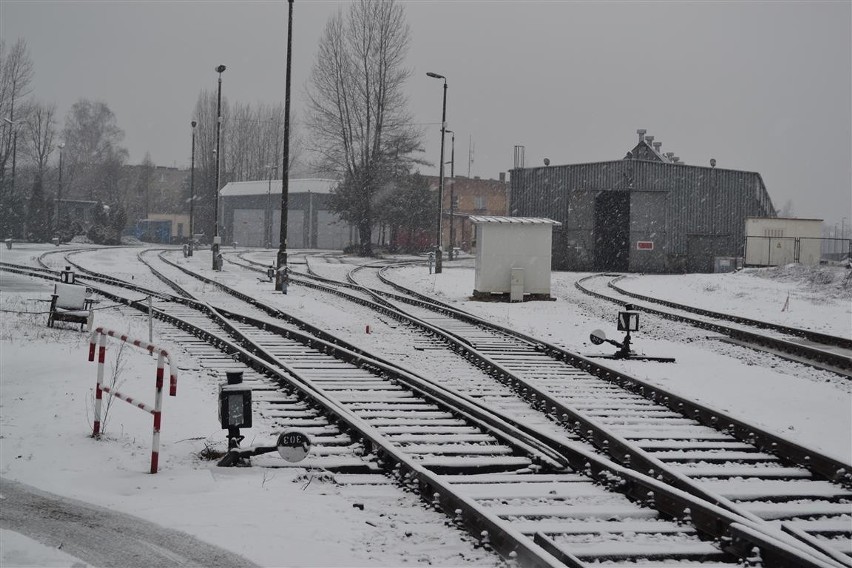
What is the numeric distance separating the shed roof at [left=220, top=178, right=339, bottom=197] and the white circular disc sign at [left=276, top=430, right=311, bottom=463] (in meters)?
66.8

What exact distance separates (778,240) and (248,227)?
5080 centimetres

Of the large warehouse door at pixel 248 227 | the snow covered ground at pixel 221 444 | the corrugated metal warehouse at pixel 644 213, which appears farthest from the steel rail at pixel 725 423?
the large warehouse door at pixel 248 227

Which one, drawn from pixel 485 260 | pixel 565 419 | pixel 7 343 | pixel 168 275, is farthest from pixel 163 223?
pixel 565 419

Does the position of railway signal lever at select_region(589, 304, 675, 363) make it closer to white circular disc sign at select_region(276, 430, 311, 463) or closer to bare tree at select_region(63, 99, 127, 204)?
white circular disc sign at select_region(276, 430, 311, 463)

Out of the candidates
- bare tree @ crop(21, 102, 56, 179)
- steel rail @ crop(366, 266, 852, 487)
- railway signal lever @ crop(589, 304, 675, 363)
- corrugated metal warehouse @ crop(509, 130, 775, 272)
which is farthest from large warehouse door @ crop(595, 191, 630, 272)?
bare tree @ crop(21, 102, 56, 179)

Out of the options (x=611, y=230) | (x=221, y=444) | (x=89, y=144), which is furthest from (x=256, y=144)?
(x=221, y=444)

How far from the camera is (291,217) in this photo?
76938 millimetres

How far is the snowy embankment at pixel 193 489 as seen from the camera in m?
5.78

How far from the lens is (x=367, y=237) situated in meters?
55.6

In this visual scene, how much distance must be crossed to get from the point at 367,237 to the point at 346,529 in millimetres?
49702

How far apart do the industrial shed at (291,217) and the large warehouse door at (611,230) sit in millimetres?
28538

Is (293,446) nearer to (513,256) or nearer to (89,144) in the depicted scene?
(513,256)

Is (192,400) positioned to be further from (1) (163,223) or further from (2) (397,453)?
(1) (163,223)

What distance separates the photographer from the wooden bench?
16203 mm
